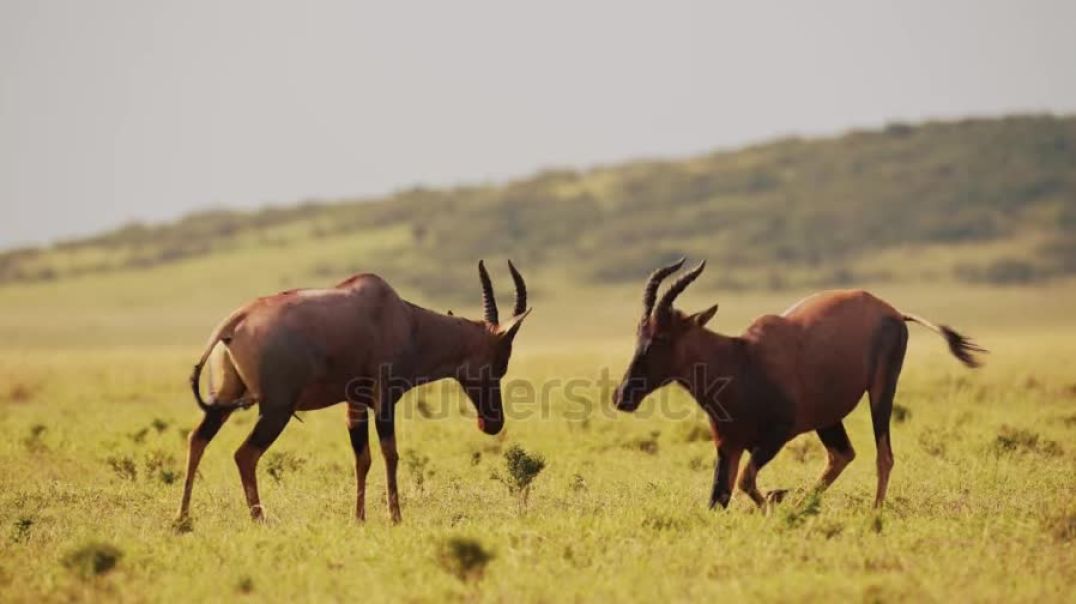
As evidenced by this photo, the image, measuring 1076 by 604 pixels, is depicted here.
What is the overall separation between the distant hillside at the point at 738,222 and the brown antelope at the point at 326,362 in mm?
85728

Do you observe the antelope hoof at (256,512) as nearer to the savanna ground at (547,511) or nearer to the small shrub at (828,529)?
the savanna ground at (547,511)

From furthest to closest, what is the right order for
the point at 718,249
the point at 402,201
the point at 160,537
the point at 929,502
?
the point at 402,201
the point at 718,249
the point at 929,502
the point at 160,537

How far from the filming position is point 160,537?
11.8 m

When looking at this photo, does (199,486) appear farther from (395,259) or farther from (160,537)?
(395,259)

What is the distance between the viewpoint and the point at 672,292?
1254cm

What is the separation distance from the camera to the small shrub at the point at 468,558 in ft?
32.1

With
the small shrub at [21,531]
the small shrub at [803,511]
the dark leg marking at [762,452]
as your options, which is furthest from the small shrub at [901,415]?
the small shrub at [21,531]

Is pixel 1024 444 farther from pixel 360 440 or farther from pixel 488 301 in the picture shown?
pixel 360 440

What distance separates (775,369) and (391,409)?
330 cm

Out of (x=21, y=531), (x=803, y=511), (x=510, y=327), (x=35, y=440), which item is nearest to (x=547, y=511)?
(x=510, y=327)

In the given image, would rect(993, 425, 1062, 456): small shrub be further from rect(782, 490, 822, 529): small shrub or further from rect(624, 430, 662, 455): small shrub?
rect(782, 490, 822, 529): small shrub

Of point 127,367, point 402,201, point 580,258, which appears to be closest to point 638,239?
point 580,258

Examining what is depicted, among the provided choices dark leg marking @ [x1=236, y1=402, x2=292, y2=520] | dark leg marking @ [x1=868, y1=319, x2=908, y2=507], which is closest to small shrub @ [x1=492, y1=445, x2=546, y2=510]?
dark leg marking @ [x1=236, y1=402, x2=292, y2=520]

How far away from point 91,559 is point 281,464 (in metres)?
6.25
